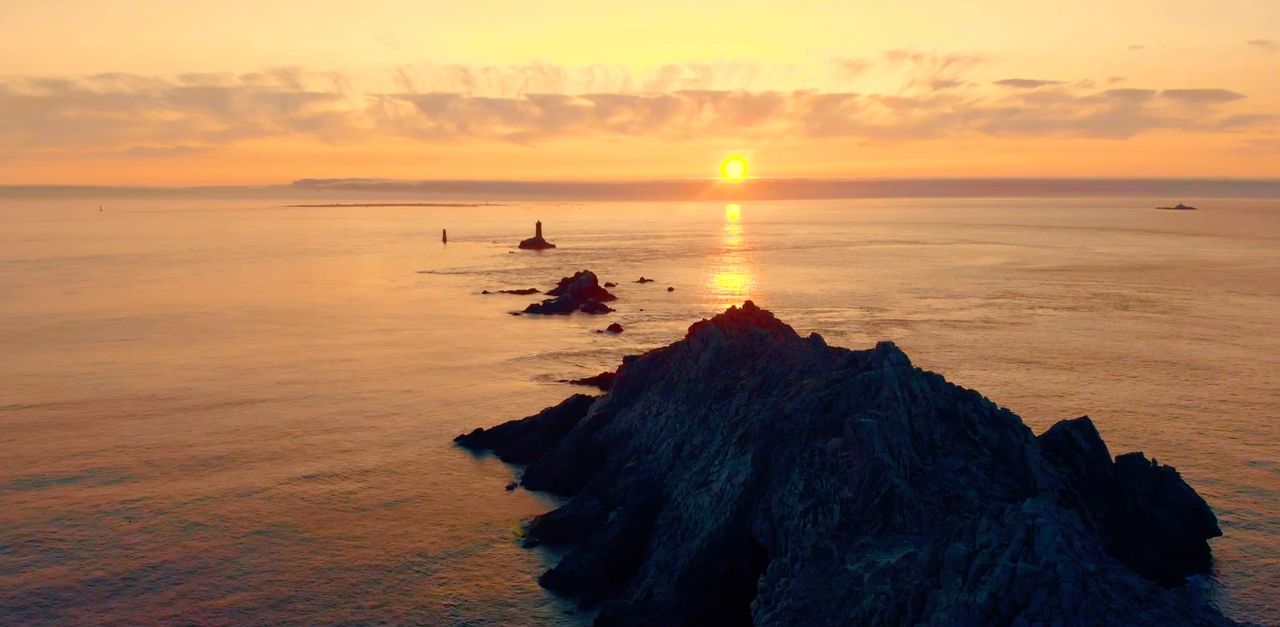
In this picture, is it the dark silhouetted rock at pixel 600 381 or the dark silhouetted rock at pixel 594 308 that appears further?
the dark silhouetted rock at pixel 594 308

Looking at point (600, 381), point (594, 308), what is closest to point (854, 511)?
point (600, 381)

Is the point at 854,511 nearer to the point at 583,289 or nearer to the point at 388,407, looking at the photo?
the point at 388,407

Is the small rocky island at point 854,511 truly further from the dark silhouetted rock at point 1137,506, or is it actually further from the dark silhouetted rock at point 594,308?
the dark silhouetted rock at point 594,308

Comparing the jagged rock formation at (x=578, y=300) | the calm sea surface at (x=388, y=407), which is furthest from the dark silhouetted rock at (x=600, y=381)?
the jagged rock formation at (x=578, y=300)

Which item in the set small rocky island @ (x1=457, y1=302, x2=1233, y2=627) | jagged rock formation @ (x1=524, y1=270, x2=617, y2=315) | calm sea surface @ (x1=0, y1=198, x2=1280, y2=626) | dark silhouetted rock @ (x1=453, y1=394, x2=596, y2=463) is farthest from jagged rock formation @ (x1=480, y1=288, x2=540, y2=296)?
small rocky island @ (x1=457, y1=302, x2=1233, y2=627)

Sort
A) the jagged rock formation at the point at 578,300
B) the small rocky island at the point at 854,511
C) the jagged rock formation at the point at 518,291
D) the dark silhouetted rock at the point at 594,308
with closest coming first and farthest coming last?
the small rocky island at the point at 854,511 → the dark silhouetted rock at the point at 594,308 → the jagged rock formation at the point at 578,300 → the jagged rock formation at the point at 518,291

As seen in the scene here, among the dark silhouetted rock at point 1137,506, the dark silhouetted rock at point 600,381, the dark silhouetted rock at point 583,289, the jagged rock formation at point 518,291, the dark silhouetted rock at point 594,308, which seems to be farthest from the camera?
the jagged rock formation at point 518,291

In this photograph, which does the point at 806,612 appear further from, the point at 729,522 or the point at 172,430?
the point at 172,430
